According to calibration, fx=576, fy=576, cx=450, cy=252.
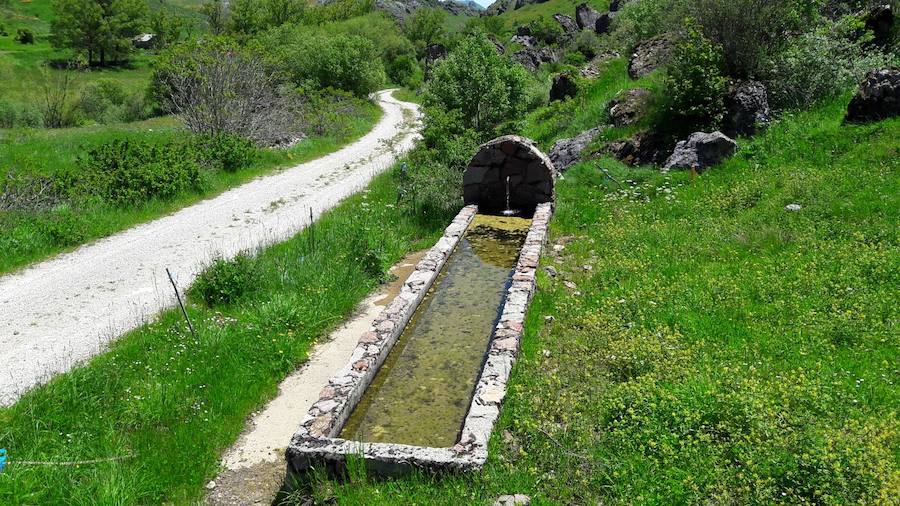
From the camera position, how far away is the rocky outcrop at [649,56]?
1951 centimetres

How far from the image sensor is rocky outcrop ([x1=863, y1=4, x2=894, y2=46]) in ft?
47.9

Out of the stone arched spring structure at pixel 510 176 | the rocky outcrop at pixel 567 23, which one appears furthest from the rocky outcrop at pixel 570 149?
the rocky outcrop at pixel 567 23

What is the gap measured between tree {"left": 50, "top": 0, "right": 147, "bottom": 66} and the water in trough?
307 feet

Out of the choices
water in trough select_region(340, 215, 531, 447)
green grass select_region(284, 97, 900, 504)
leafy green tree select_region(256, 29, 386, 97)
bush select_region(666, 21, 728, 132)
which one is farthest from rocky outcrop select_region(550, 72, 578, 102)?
leafy green tree select_region(256, 29, 386, 97)

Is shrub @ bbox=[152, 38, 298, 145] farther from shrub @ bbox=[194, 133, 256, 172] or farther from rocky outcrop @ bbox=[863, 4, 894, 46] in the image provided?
rocky outcrop @ bbox=[863, 4, 894, 46]

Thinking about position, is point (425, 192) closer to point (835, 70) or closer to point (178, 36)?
point (835, 70)

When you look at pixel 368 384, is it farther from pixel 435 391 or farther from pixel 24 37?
pixel 24 37

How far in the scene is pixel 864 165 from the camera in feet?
35.1

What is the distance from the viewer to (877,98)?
1191 centimetres

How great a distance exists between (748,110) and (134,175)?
1564 centimetres

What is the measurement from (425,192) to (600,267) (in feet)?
20.4

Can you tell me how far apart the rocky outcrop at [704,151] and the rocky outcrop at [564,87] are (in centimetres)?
1059

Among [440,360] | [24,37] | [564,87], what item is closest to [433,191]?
[440,360]

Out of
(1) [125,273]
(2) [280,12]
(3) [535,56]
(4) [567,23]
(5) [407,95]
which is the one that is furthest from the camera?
(4) [567,23]
